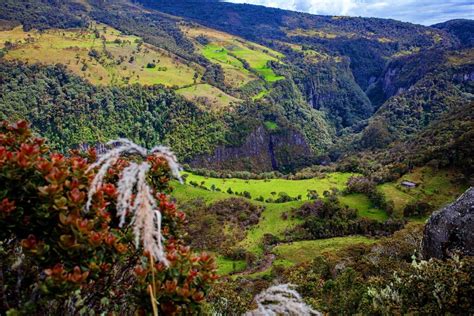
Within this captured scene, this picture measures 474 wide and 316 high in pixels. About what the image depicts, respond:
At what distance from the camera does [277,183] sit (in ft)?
328

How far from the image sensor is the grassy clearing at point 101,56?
12888cm

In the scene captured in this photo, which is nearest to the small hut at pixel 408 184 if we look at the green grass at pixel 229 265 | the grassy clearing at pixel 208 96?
the green grass at pixel 229 265

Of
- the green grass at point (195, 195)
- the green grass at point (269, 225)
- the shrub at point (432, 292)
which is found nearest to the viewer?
the shrub at point (432, 292)

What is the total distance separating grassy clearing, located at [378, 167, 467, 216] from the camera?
217 ft

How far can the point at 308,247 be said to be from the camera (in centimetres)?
6366

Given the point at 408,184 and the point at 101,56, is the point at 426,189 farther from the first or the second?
the point at 101,56

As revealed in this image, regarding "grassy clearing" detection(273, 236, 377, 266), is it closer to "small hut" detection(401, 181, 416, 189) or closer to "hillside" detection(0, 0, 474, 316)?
"hillside" detection(0, 0, 474, 316)

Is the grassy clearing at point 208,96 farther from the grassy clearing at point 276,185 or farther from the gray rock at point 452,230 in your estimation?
the gray rock at point 452,230

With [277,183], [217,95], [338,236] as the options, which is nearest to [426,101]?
[217,95]

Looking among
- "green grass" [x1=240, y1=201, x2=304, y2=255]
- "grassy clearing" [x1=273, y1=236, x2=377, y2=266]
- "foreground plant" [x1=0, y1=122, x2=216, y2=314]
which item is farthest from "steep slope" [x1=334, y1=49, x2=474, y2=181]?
"foreground plant" [x1=0, y1=122, x2=216, y2=314]

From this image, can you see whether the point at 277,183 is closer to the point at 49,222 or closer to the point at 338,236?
the point at 338,236

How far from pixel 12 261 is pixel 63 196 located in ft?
5.56

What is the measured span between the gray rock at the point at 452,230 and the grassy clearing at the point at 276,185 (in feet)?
228

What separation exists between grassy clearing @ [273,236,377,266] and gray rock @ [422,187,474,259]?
130 ft
